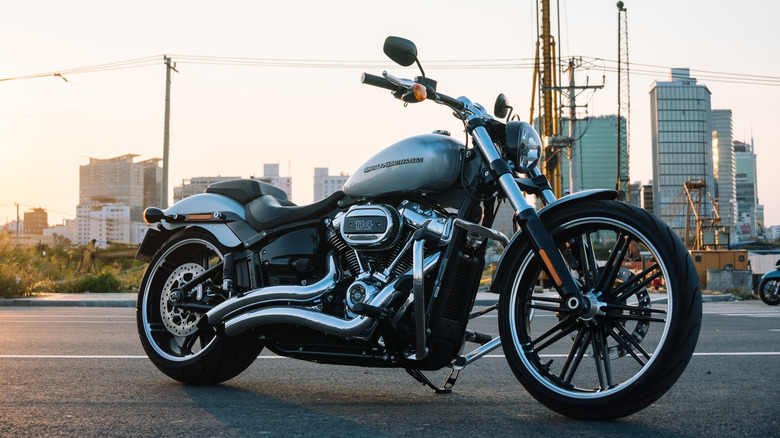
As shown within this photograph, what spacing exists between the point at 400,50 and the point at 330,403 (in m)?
1.77

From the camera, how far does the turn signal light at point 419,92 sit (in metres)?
3.80

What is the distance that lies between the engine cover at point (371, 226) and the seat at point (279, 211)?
287 millimetres

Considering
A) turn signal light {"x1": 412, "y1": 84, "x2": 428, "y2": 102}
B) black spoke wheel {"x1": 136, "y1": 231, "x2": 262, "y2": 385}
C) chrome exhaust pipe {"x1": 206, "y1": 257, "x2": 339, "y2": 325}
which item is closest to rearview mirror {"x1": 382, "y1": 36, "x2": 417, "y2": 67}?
turn signal light {"x1": 412, "y1": 84, "x2": 428, "y2": 102}

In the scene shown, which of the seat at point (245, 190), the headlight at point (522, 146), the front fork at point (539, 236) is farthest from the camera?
the seat at point (245, 190)

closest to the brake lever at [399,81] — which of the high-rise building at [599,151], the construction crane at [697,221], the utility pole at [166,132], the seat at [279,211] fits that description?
the seat at [279,211]

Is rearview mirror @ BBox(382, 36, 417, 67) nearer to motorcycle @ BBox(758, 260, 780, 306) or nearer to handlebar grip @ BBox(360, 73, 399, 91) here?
handlebar grip @ BBox(360, 73, 399, 91)

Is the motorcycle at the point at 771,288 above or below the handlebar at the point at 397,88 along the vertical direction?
below

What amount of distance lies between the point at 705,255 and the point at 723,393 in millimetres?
35191

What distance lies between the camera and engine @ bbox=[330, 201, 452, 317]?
12.5ft

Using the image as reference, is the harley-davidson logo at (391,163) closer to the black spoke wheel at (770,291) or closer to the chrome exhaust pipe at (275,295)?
the chrome exhaust pipe at (275,295)

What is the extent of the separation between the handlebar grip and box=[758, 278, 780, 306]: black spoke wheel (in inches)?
627

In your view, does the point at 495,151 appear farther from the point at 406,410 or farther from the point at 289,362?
the point at 289,362

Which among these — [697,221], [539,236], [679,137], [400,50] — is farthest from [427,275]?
[679,137]

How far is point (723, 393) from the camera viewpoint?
13.1 feet
